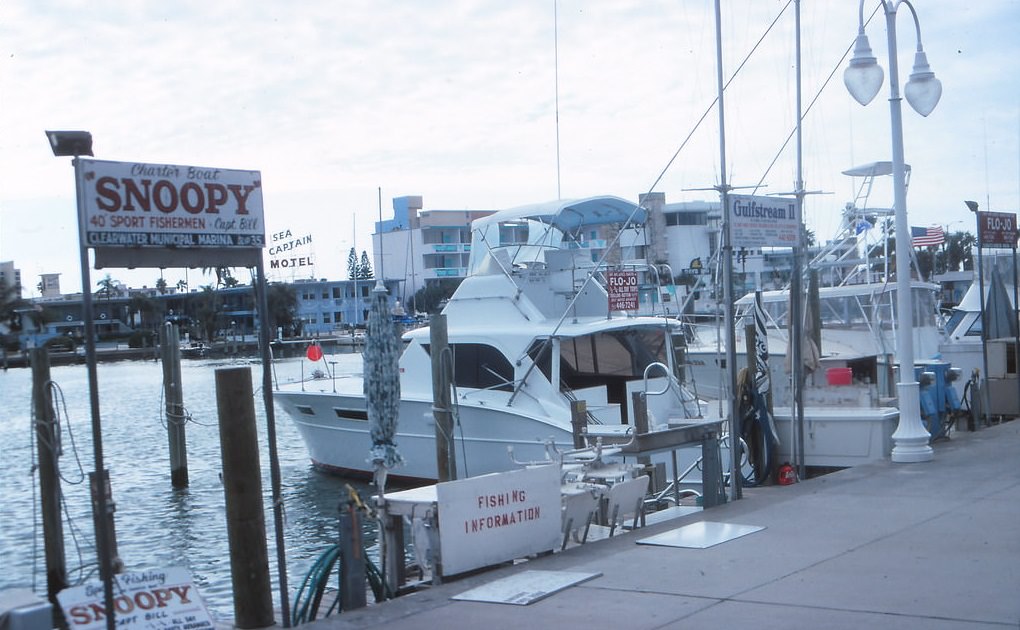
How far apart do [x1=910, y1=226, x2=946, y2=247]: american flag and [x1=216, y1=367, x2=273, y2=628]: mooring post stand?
26763 millimetres

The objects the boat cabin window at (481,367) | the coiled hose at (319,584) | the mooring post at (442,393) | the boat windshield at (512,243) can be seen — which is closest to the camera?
the coiled hose at (319,584)

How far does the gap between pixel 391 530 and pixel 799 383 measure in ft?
19.3

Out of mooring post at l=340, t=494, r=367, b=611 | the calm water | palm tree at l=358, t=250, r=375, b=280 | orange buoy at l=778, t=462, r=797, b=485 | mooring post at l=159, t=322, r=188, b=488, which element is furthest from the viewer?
palm tree at l=358, t=250, r=375, b=280

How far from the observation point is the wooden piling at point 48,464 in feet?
28.5

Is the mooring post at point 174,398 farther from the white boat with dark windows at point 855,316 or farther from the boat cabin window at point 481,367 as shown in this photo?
the white boat with dark windows at point 855,316

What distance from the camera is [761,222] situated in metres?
11.7

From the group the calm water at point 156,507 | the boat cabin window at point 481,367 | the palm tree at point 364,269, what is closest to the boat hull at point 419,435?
the boat cabin window at point 481,367

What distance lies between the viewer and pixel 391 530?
876cm

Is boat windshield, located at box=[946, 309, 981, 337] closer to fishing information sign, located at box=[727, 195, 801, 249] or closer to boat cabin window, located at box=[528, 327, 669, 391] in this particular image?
boat cabin window, located at box=[528, 327, 669, 391]

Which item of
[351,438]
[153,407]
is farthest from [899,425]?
[153,407]

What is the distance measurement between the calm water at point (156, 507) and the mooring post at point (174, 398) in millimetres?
390

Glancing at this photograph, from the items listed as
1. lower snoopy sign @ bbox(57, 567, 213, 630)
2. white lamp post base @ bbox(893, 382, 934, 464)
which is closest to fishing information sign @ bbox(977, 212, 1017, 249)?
white lamp post base @ bbox(893, 382, 934, 464)

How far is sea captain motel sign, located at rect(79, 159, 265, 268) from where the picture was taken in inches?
246

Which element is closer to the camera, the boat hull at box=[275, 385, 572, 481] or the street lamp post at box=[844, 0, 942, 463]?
the street lamp post at box=[844, 0, 942, 463]
